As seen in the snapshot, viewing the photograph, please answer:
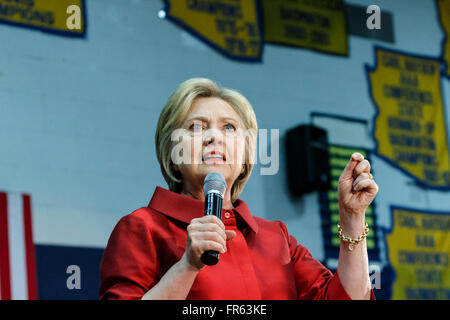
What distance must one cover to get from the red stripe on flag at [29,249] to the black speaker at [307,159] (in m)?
1.63

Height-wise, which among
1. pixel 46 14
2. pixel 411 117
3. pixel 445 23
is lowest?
pixel 411 117

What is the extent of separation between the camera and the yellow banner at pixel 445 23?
4.73 meters

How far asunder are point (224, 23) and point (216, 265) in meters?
2.89

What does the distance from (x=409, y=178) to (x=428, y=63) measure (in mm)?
918

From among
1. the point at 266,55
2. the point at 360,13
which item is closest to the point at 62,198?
the point at 266,55

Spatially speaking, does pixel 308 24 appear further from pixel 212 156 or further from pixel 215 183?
pixel 215 183

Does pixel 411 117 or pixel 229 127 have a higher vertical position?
pixel 411 117

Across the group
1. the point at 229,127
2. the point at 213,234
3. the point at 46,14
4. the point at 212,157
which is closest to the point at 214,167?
the point at 212,157

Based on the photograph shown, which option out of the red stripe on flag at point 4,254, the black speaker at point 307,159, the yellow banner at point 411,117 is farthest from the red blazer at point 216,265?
the yellow banner at point 411,117

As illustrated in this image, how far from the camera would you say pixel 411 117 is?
14.7 feet

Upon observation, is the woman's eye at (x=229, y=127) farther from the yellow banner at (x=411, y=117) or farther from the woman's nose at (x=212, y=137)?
the yellow banner at (x=411, y=117)

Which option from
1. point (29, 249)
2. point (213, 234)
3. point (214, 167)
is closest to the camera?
point (213, 234)

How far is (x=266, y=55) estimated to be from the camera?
407 centimetres

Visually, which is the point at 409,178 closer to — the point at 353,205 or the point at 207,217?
the point at 353,205
